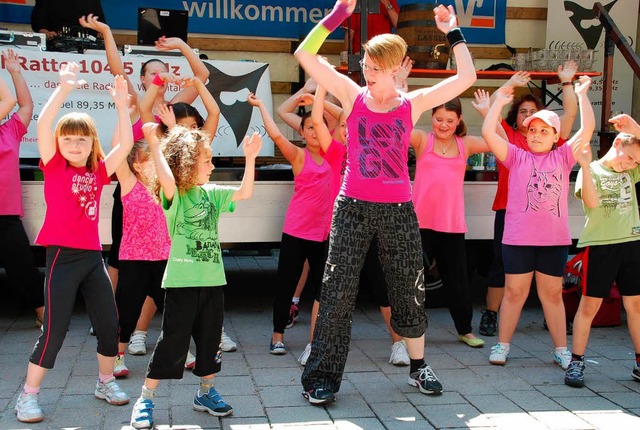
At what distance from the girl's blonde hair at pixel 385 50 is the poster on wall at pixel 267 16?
4640mm

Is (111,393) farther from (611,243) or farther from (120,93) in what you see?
(611,243)

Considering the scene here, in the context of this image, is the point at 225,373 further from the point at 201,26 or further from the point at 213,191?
the point at 201,26

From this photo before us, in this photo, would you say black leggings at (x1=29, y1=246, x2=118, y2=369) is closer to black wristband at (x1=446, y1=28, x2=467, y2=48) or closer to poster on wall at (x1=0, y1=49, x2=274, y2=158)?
black wristband at (x1=446, y1=28, x2=467, y2=48)

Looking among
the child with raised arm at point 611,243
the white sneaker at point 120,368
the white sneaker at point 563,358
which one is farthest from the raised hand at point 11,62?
the white sneaker at point 563,358

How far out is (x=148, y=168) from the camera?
455 cm

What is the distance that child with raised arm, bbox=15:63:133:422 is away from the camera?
387 centimetres

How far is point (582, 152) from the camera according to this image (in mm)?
4461

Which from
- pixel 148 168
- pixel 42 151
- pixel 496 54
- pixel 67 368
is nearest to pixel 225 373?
pixel 67 368

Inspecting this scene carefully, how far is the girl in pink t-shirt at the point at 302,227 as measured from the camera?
5.12 meters

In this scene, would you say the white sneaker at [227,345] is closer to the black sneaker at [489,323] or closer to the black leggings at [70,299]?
the black leggings at [70,299]

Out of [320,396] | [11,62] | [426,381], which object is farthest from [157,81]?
[426,381]

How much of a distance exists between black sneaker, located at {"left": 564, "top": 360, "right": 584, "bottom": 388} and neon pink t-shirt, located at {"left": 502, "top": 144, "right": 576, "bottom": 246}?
731mm

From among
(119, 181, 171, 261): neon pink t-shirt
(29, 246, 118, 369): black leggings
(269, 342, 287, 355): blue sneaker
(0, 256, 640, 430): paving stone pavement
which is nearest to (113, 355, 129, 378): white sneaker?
(0, 256, 640, 430): paving stone pavement

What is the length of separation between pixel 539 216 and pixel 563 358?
91 cm
